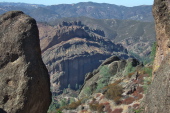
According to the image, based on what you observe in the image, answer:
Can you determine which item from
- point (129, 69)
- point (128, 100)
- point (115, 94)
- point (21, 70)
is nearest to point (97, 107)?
point (115, 94)

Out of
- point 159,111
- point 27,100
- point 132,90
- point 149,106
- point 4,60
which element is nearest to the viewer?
point 159,111

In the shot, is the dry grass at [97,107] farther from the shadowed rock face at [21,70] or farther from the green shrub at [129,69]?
the shadowed rock face at [21,70]

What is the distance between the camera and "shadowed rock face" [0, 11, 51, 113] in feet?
46.1

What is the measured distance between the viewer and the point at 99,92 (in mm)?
47750

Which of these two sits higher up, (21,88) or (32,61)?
(32,61)

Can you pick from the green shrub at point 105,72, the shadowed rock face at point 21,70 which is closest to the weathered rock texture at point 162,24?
the shadowed rock face at point 21,70

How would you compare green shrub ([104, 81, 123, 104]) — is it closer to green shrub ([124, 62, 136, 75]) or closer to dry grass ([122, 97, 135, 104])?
dry grass ([122, 97, 135, 104])

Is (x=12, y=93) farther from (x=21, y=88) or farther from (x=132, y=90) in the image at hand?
(x=132, y=90)

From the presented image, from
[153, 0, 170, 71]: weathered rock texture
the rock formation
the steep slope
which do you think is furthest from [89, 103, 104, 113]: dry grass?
[153, 0, 170, 71]: weathered rock texture

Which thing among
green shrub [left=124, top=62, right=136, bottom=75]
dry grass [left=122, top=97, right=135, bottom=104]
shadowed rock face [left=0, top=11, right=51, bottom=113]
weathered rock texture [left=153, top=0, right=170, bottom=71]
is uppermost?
weathered rock texture [left=153, top=0, right=170, bottom=71]

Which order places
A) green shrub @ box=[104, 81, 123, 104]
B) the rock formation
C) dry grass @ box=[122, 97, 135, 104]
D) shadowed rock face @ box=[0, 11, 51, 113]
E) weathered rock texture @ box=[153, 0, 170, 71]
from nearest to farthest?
shadowed rock face @ box=[0, 11, 51, 113] → weathered rock texture @ box=[153, 0, 170, 71] → dry grass @ box=[122, 97, 135, 104] → green shrub @ box=[104, 81, 123, 104] → the rock formation

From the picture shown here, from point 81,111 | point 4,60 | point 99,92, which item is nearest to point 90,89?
point 99,92

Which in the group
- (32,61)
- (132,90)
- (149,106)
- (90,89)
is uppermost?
(32,61)

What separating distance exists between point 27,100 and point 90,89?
147ft
